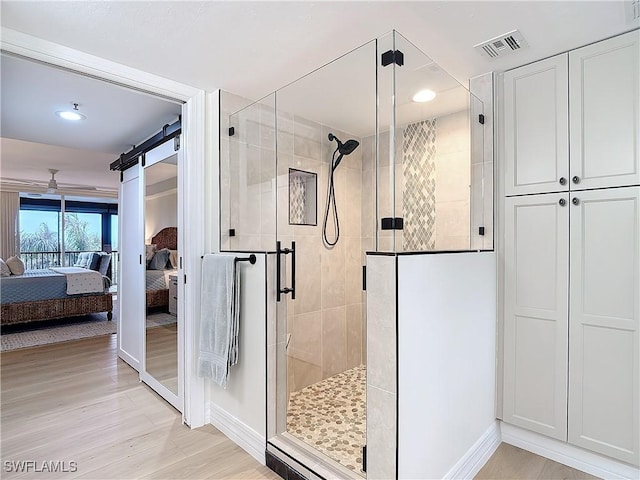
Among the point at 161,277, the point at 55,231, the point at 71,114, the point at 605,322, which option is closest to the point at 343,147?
the point at 605,322

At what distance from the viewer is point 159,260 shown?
299cm

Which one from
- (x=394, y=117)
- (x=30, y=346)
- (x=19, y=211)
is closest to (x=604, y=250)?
(x=394, y=117)

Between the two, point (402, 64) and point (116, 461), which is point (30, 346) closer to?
point (116, 461)

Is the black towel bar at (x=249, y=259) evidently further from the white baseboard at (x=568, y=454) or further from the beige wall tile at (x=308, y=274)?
the white baseboard at (x=568, y=454)

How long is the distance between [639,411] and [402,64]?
1.97 m

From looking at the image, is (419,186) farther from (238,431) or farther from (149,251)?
(149,251)

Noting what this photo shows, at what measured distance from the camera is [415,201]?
1.75 meters

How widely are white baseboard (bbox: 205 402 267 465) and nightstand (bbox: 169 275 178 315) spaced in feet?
2.35

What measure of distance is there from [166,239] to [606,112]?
9.51 feet

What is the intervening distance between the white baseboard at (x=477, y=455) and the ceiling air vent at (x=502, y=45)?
81.9 inches

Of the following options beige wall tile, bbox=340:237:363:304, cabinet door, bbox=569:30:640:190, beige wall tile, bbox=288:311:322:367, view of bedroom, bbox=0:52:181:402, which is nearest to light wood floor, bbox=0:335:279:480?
view of bedroom, bbox=0:52:181:402

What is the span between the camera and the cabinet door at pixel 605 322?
5.66ft

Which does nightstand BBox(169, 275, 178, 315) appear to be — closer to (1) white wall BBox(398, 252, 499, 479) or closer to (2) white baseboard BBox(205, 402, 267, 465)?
(2) white baseboard BBox(205, 402, 267, 465)

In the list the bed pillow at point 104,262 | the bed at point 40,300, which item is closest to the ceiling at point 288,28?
the bed at point 40,300
